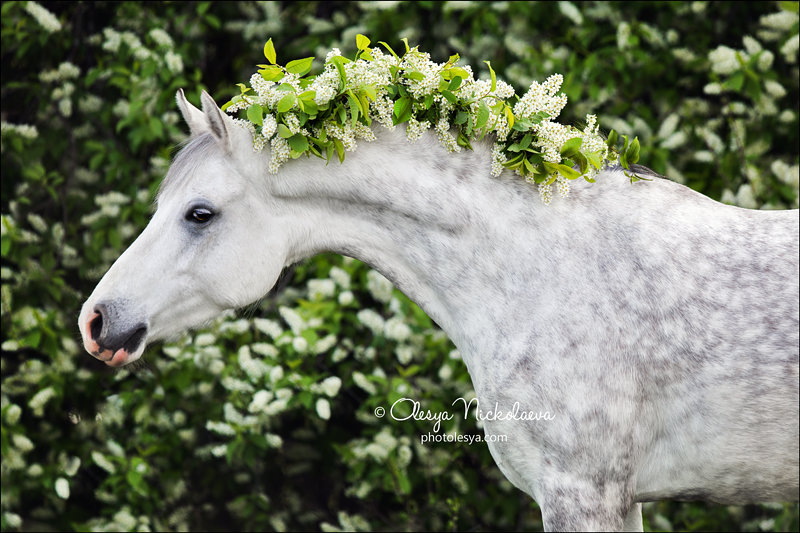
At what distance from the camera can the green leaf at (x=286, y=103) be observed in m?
1.78

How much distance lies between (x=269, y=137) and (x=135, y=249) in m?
0.45

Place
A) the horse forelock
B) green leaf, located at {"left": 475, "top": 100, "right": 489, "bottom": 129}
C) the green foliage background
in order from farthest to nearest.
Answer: the green foliage background
the horse forelock
green leaf, located at {"left": 475, "top": 100, "right": 489, "bottom": 129}

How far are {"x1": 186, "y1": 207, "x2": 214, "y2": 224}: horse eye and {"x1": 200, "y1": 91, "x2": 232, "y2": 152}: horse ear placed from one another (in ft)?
0.54

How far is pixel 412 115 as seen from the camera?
1857 mm

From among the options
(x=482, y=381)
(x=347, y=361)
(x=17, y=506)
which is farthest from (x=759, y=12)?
(x=17, y=506)

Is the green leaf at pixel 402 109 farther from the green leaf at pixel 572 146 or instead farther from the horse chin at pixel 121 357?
the horse chin at pixel 121 357

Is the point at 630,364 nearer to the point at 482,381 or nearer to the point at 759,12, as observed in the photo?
the point at 482,381

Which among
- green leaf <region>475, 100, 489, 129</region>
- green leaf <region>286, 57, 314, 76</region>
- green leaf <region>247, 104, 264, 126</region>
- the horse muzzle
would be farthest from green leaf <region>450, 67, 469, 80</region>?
the horse muzzle

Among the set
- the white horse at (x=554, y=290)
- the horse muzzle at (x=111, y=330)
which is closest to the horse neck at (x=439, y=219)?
the white horse at (x=554, y=290)

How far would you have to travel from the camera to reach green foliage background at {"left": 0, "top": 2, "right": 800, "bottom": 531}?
349 centimetres

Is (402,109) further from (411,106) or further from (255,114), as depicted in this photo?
(255,114)

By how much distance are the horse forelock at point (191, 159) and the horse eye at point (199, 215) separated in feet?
Answer: 0.26

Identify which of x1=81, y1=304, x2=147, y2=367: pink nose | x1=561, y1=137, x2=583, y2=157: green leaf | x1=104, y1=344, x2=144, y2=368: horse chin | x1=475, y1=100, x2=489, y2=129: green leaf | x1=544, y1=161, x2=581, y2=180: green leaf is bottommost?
x1=104, y1=344, x2=144, y2=368: horse chin

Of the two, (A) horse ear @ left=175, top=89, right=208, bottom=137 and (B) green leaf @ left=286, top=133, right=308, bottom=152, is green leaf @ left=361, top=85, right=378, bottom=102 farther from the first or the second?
(A) horse ear @ left=175, top=89, right=208, bottom=137
